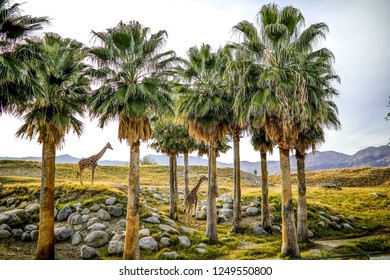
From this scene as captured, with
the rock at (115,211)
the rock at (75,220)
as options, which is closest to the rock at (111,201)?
the rock at (115,211)

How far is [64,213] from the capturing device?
18781 millimetres

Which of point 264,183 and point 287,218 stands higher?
point 264,183

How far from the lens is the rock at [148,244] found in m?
15.8

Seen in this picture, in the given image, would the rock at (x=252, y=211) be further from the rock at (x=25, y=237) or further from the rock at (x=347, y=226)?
the rock at (x=25, y=237)

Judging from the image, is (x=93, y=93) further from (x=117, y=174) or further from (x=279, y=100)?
(x=117, y=174)

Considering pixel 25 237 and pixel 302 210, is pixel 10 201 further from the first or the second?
pixel 302 210

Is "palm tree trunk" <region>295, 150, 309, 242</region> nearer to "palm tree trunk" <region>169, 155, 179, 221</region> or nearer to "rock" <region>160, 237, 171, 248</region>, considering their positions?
"rock" <region>160, 237, 171, 248</region>

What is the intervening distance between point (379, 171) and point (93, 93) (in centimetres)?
4901

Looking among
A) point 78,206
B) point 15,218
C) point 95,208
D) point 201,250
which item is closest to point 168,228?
point 201,250

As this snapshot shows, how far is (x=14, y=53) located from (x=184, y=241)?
13.0 metres

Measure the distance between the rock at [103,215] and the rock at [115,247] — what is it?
3518 mm

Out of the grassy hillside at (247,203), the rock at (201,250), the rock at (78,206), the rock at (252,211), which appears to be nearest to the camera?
the rock at (201,250)

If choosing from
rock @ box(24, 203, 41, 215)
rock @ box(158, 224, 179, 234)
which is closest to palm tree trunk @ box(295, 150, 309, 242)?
rock @ box(158, 224, 179, 234)
